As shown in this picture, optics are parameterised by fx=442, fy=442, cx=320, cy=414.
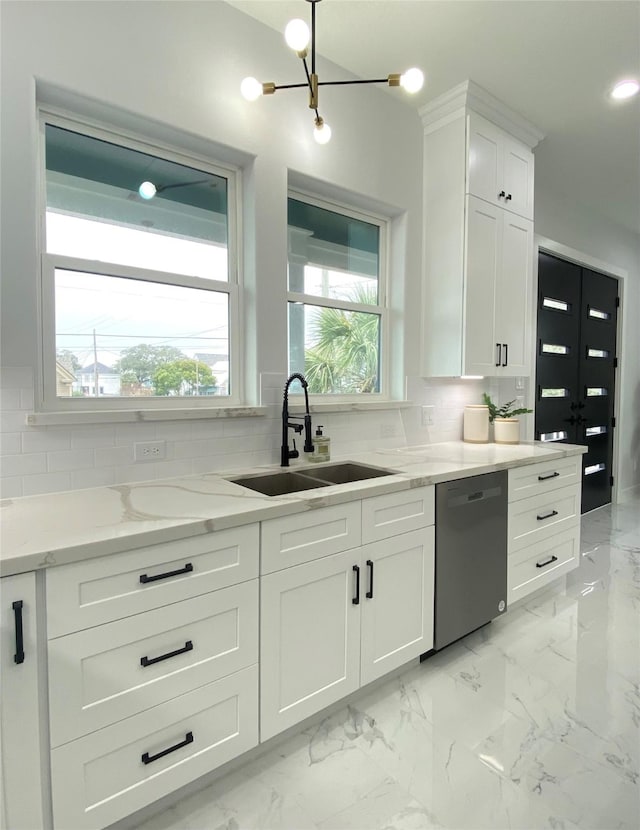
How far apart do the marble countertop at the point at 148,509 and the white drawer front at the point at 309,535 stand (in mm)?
38

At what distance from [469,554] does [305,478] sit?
35.0 inches

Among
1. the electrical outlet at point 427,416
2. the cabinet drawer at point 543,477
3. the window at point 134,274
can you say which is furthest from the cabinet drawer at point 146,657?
the electrical outlet at point 427,416

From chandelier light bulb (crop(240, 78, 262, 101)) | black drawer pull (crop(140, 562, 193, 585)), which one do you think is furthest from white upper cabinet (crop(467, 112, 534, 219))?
Answer: black drawer pull (crop(140, 562, 193, 585))

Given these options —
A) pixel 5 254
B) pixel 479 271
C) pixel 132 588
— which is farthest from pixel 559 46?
pixel 132 588

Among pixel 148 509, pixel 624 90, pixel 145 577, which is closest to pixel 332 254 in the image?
pixel 148 509

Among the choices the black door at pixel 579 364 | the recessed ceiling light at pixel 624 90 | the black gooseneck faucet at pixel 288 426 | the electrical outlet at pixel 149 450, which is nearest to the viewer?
the electrical outlet at pixel 149 450

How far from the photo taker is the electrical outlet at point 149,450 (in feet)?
6.03

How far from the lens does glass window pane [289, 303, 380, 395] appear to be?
8.13 ft

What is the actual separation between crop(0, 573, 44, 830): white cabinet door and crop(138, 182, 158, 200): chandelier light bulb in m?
1.63

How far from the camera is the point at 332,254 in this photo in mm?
2629

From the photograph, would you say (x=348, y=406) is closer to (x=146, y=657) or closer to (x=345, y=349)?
(x=345, y=349)

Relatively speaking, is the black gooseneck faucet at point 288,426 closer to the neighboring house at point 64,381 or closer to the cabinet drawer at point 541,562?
the neighboring house at point 64,381

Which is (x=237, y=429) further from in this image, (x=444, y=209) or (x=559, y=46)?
(x=559, y=46)

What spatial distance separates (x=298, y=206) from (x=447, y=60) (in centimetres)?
109
